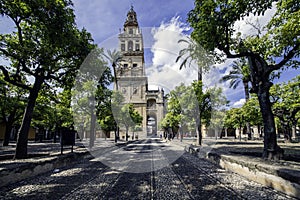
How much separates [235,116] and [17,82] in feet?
108

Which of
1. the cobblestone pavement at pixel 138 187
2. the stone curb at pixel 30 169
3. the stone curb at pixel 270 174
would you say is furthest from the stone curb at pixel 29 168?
the stone curb at pixel 270 174

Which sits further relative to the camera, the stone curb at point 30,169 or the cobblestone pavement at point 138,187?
the stone curb at point 30,169

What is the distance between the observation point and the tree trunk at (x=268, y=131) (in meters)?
7.27

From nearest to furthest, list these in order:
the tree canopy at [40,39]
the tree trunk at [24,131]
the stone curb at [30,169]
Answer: the stone curb at [30,169] → the tree canopy at [40,39] → the tree trunk at [24,131]

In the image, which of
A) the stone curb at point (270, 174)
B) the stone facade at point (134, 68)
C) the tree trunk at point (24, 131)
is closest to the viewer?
the stone curb at point (270, 174)

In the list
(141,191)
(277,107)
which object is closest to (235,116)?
(277,107)

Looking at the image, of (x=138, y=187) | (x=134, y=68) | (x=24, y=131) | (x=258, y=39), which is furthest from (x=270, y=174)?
(x=134, y=68)

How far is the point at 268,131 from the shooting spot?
24.9ft

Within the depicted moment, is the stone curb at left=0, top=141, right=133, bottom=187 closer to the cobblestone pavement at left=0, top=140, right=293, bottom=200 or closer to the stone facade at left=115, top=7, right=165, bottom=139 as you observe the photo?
the cobblestone pavement at left=0, top=140, right=293, bottom=200

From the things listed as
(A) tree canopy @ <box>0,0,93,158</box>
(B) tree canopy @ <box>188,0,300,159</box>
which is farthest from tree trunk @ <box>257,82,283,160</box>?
(A) tree canopy @ <box>0,0,93,158</box>

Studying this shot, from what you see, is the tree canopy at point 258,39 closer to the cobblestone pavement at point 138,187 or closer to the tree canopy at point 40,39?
the cobblestone pavement at point 138,187

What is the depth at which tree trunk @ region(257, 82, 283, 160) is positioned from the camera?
23.9ft

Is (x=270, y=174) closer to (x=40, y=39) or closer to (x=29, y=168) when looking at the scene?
(x=29, y=168)

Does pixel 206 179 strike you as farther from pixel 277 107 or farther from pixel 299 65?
pixel 277 107
